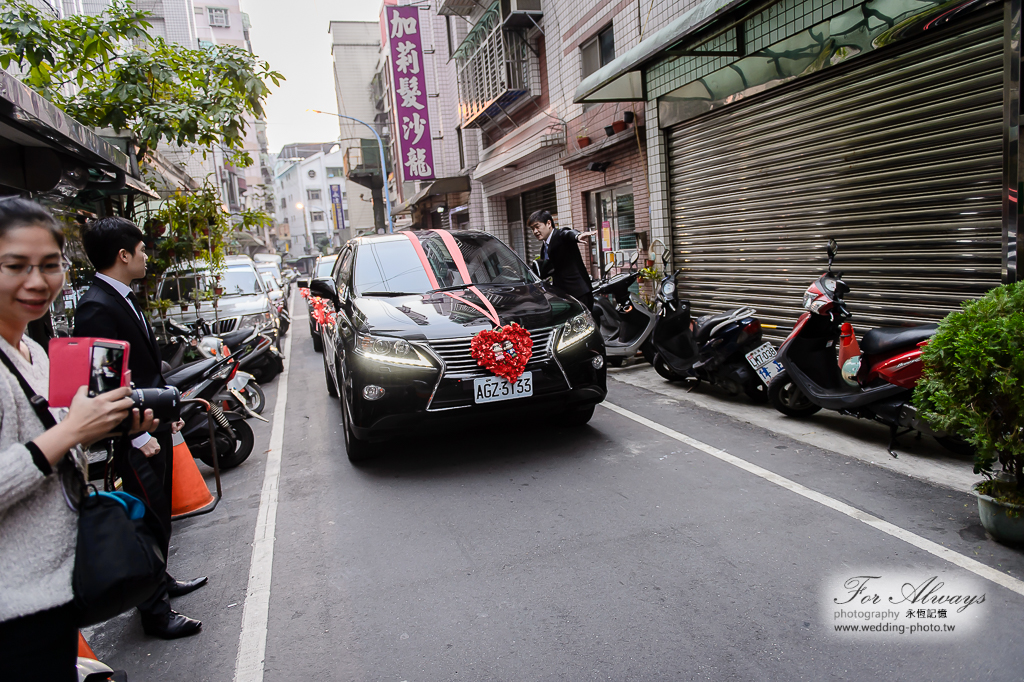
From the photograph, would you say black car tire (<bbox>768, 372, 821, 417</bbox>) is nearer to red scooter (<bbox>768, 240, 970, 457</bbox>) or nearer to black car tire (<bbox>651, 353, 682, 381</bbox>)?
red scooter (<bbox>768, 240, 970, 457</bbox>)

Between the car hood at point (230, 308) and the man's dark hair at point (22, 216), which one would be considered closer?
the man's dark hair at point (22, 216)

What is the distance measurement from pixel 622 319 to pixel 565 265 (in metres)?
1.59

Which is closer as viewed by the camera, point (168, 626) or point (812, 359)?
point (168, 626)

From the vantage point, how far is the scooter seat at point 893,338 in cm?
448

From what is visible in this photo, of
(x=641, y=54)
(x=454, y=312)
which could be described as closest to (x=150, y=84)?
(x=641, y=54)

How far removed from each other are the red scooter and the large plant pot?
34.1 inches

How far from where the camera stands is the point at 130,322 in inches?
117

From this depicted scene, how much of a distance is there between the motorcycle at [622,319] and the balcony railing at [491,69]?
8041mm

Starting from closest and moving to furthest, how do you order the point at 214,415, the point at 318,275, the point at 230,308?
1. the point at 214,415
2. the point at 230,308
3. the point at 318,275

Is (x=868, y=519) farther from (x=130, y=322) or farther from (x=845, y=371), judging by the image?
(x=130, y=322)

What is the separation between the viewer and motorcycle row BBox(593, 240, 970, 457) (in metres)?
4.52

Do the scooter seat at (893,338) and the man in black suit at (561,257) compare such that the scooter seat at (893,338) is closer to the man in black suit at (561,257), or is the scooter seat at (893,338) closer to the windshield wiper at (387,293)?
the man in black suit at (561,257)

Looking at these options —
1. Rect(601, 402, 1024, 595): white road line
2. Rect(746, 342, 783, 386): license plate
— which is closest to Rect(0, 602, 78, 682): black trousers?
Rect(601, 402, 1024, 595): white road line

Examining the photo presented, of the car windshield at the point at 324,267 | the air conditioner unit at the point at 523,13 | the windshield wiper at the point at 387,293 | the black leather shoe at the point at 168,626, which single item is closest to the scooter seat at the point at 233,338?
the windshield wiper at the point at 387,293
